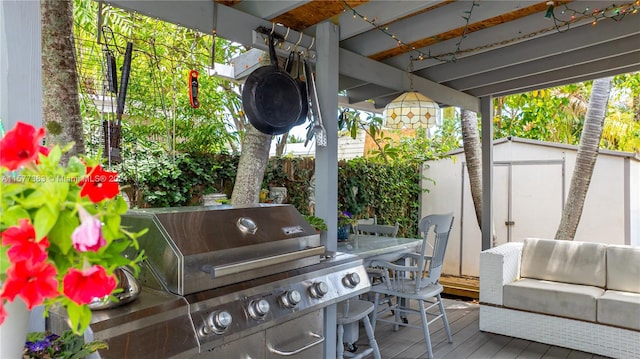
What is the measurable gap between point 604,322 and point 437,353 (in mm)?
1336

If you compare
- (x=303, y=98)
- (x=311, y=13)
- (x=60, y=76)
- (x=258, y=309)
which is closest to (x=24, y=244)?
(x=258, y=309)

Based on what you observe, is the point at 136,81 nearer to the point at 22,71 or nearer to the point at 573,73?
the point at 22,71

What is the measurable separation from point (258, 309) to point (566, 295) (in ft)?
9.92

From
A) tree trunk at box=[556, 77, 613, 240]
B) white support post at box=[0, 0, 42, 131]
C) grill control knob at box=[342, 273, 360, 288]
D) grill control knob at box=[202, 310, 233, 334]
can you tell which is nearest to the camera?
white support post at box=[0, 0, 42, 131]

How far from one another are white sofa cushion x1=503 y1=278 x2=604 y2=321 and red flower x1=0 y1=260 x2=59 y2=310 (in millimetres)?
3858

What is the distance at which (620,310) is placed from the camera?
10.8 feet

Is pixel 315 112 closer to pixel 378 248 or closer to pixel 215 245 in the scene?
pixel 215 245

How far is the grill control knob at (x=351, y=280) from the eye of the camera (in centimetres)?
217

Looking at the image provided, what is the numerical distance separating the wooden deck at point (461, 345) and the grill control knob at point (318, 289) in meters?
1.64

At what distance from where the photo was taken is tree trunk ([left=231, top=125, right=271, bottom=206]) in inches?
121

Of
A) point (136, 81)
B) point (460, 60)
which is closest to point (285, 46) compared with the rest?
point (460, 60)

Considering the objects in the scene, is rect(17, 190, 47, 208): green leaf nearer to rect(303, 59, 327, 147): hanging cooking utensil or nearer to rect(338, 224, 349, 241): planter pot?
rect(303, 59, 327, 147): hanging cooking utensil

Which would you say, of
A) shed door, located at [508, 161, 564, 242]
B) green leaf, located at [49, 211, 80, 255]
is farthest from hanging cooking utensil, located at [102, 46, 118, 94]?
shed door, located at [508, 161, 564, 242]

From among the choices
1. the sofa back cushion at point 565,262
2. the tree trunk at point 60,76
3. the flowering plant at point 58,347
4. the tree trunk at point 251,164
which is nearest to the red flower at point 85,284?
the flowering plant at point 58,347
